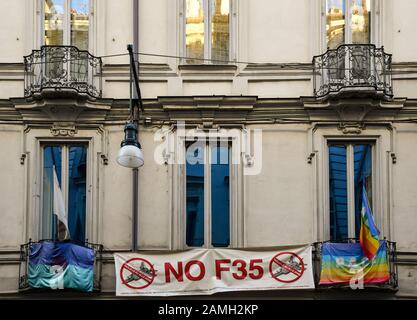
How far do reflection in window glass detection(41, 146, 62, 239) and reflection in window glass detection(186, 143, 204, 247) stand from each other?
248 cm

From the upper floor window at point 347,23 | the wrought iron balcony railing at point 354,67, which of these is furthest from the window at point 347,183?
the upper floor window at point 347,23

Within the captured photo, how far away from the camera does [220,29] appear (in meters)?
19.5

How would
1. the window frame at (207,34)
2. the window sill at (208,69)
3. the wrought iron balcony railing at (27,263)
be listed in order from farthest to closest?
the window frame at (207,34) < the window sill at (208,69) < the wrought iron balcony railing at (27,263)

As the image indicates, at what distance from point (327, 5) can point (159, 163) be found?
4.58 m

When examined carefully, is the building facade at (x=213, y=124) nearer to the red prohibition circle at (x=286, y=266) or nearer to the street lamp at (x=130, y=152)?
the red prohibition circle at (x=286, y=266)

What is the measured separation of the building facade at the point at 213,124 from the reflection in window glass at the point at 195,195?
3 cm

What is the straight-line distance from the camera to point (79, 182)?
18.9 metres

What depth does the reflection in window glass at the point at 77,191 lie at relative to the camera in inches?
736

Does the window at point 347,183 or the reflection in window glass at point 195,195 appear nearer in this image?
the window at point 347,183

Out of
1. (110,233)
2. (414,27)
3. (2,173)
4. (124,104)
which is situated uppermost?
(414,27)
